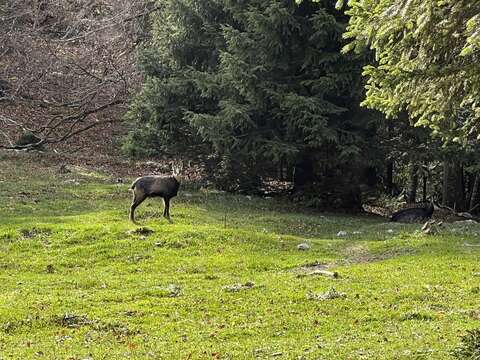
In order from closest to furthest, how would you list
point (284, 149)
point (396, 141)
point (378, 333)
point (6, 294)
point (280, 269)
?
1. point (378, 333)
2. point (6, 294)
3. point (280, 269)
4. point (284, 149)
5. point (396, 141)

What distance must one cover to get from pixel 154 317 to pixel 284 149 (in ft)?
38.8

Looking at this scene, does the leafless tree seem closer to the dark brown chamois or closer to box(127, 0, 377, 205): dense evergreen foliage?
box(127, 0, 377, 205): dense evergreen foliage

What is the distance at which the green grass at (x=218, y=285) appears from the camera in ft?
31.0

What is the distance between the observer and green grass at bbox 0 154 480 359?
9.44 meters

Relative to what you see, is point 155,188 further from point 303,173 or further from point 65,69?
point 65,69

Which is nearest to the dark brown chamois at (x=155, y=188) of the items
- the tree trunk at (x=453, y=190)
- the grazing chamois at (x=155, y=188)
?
the grazing chamois at (x=155, y=188)

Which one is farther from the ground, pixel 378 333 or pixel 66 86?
pixel 66 86

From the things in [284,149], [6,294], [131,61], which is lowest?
[6,294]

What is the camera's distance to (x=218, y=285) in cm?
1298

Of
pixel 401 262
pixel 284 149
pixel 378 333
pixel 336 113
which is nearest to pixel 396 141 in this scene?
pixel 336 113

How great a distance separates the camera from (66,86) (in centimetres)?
3838

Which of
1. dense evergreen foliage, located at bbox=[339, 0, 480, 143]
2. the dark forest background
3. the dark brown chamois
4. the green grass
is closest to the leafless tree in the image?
the dark forest background

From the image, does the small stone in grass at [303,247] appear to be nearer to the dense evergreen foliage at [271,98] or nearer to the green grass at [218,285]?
the green grass at [218,285]

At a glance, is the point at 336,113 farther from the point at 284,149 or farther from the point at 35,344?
the point at 35,344
